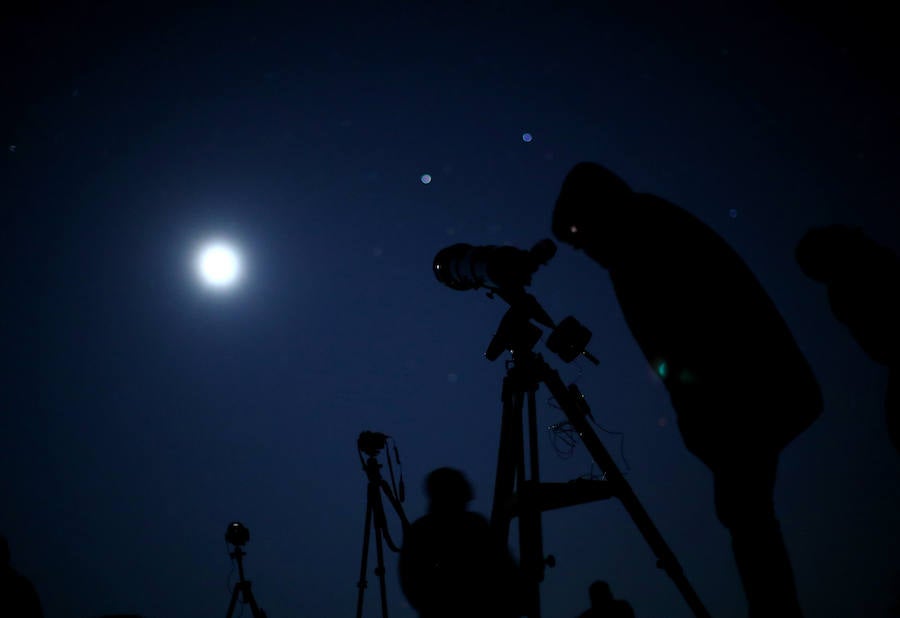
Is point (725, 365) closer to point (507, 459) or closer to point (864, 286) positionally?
point (864, 286)

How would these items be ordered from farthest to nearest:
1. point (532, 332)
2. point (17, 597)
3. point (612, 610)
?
point (612, 610), point (532, 332), point (17, 597)

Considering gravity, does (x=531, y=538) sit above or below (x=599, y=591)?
above

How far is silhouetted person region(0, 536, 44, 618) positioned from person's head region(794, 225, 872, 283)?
4689 mm

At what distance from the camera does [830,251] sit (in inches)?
84.3

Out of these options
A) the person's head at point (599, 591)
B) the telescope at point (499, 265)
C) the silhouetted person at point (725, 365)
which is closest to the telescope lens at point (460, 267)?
the telescope at point (499, 265)

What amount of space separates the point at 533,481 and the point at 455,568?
158 centimetres

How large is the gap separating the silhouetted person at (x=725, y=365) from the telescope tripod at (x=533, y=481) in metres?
1.02

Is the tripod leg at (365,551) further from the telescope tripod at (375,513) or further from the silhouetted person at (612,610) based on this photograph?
the silhouetted person at (612,610)

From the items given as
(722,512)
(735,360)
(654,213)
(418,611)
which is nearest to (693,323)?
(735,360)

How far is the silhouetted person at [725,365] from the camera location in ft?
5.14

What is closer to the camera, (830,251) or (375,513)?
(830,251)

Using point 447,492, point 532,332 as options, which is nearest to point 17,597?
point 447,492

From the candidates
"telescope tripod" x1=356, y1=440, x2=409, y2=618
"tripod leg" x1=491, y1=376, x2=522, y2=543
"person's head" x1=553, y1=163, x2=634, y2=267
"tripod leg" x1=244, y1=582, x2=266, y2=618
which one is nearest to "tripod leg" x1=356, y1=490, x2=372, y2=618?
"telescope tripod" x1=356, y1=440, x2=409, y2=618

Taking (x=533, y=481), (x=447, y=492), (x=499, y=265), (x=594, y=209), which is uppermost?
(x=499, y=265)
